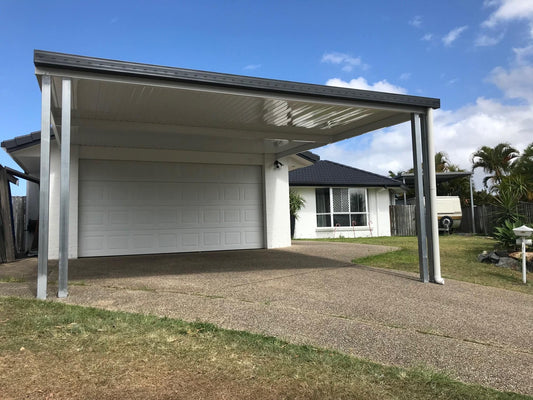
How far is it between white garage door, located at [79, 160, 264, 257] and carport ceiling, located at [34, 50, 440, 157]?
1070 millimetres

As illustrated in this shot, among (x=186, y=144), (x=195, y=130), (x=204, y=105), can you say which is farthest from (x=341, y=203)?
(x=204, y=105)

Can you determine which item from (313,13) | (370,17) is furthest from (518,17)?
(313,13)

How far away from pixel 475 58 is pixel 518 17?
1648 mm

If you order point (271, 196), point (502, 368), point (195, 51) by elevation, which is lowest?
point (502, 368)

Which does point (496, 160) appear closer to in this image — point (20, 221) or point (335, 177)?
point (335, 177)

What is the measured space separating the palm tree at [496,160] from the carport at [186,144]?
19.8 metres

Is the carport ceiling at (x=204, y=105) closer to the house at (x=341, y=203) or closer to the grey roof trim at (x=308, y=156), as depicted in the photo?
the grey roof trim at (x=308, y=156)

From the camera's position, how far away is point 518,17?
13.3 metres

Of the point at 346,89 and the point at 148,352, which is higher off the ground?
the point at 346,89

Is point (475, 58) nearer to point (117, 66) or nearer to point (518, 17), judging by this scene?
point (518, 17)

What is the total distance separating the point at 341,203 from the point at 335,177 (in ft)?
4.31

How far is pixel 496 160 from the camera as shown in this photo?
2773cm

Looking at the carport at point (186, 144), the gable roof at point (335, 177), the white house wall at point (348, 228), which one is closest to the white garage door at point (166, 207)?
the carport at point (186, 144)

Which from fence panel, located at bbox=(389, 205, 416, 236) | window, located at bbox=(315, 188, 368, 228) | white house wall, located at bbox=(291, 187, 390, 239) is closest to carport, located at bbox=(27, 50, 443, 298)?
white house wall, located at bbox=(291, 187, 390, 239)
